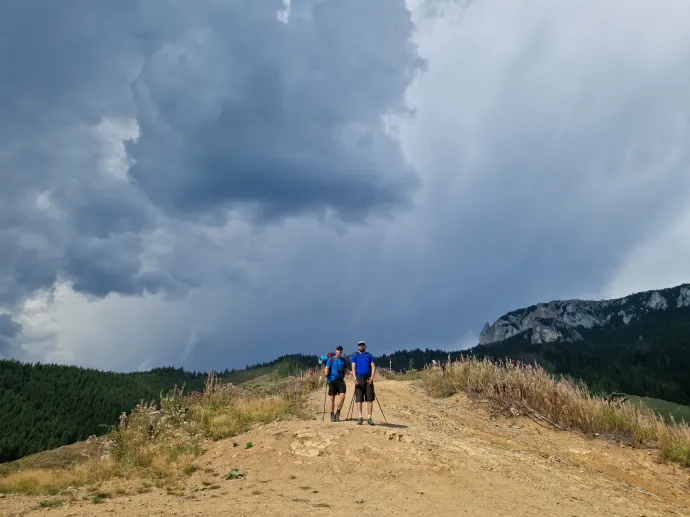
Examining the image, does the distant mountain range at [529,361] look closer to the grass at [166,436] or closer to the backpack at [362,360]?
the grass at [166,436]

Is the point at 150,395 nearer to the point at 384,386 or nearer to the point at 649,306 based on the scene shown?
the point at 384,386

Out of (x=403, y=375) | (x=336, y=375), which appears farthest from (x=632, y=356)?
(x=336, y=375)

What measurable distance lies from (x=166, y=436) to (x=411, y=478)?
7.00 m

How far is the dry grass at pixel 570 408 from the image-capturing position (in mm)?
13344

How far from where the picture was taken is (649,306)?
632 feet

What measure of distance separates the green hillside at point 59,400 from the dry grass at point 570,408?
106m

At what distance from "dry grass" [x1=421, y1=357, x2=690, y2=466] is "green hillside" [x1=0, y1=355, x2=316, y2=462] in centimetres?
10573

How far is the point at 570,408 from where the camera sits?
14.9 m

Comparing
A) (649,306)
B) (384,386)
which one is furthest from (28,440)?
(649,306)

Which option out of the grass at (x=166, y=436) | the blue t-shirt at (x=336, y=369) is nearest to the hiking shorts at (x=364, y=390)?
the blue t-shirt at (x=336, y=369)

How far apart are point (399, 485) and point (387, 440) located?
230 centimetres

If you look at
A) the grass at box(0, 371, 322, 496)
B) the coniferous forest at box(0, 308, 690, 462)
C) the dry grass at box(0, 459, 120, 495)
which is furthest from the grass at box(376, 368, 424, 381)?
the coniferous forest at box(0, 308, 690, 462)

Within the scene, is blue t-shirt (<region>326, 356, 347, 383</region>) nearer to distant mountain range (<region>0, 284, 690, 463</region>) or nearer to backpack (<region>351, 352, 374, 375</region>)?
backpack (<region>351, 352, 374, 375</region>)

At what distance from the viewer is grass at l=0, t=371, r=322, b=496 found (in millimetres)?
10391
